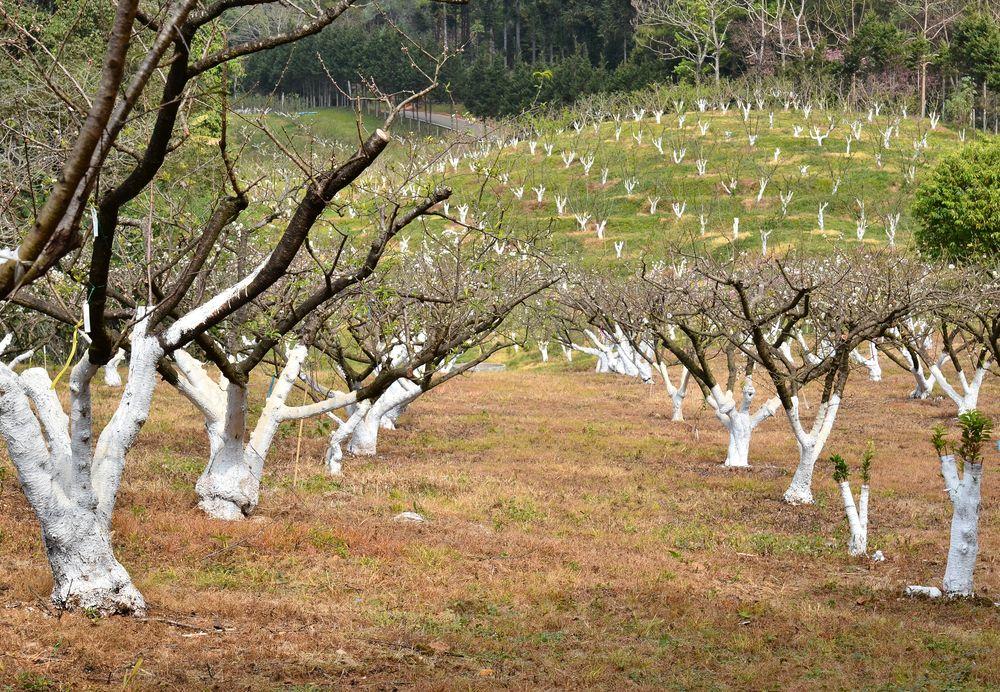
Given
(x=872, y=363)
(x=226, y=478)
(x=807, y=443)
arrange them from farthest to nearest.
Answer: (x=872, y=363)
(x=807, y=443)
(x=226, y=478)

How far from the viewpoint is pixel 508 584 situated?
43.5 ft

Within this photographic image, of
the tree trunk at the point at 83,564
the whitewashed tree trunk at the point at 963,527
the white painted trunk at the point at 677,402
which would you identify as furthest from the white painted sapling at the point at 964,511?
the white painted trunk at the point at 677,402

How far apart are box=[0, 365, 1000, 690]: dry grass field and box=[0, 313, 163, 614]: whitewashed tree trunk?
0.36m

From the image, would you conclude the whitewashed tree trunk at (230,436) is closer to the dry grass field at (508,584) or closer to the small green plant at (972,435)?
the dry grass field at (508,584)

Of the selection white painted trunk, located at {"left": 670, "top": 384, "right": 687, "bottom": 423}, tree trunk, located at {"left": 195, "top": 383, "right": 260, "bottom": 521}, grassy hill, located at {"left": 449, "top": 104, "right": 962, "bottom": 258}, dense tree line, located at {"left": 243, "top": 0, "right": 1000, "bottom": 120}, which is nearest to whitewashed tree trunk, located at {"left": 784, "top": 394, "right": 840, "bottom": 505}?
tree trunk, located at {"left": 195, "top": 383, "right": 260, "bottom": 521}

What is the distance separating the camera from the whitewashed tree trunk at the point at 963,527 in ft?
42.7

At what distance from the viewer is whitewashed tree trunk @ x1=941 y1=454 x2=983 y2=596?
13.0 meters

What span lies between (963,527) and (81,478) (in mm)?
10715

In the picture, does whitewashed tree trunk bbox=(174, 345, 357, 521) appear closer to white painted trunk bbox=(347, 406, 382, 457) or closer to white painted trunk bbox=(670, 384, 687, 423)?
white painted trunk bbox=(347, 406, 382, 457)

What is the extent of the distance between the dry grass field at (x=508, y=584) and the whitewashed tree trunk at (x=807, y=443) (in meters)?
0.39

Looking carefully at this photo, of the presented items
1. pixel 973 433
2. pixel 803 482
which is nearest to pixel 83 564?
pixel 973 433

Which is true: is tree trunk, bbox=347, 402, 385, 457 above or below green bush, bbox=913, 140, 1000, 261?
below

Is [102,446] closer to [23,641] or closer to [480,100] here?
[23,641]

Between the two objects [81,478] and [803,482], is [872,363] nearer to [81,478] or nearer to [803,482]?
[803,482]
